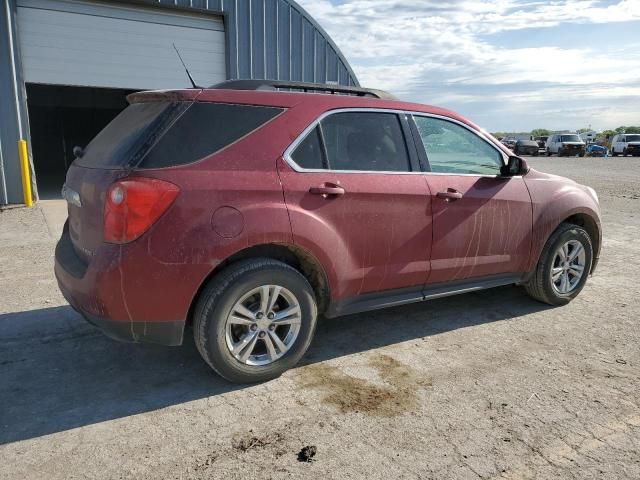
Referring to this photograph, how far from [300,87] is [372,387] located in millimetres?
2142

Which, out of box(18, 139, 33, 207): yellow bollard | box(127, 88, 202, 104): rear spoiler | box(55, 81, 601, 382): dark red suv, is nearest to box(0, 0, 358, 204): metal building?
box(18, 139, 33, 207): yellow bollard

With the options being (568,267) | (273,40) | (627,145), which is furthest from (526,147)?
(568,267)

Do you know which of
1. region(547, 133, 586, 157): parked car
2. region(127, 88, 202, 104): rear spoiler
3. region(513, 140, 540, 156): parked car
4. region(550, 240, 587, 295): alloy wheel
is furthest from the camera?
region(513, 140, 540, 156): parked car

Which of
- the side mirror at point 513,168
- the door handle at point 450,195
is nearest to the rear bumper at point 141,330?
the door handle at point 450,195

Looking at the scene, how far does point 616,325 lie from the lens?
444 centimetres

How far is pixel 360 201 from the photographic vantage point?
353 cm

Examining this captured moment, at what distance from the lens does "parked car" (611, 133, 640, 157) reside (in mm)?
35822

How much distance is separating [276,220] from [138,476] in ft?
4.99

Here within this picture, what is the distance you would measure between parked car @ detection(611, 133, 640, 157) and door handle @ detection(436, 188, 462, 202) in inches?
1492

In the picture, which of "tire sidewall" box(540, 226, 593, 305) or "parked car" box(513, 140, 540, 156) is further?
"parked car" box(513, 140, 540, 156)

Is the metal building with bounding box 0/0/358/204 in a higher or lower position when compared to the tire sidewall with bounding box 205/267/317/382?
higher

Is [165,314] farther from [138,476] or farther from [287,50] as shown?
[287,50]

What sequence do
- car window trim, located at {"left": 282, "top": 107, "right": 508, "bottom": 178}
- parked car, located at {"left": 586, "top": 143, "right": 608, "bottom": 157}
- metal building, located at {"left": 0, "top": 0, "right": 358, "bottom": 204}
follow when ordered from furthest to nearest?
1. parked car, located at {"left": 586, "top": 143, "right": 608, "bottom": 157}
2. metal building, located at {"left": 0, "top": 0, "right": 358, "bottom": 204}
3. car window trim, located at {"left": 282, "top": 107, "right": 508, "bottom": 178}

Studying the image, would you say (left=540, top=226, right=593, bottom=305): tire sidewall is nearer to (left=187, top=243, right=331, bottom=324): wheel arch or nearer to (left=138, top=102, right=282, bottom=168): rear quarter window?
(left=187, top=243, right=331, bottom=324): wheel arch
